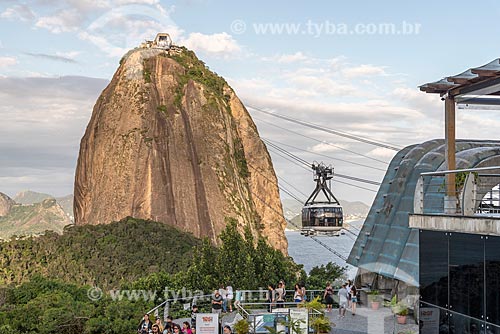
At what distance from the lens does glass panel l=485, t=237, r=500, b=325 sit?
9648 millimetres

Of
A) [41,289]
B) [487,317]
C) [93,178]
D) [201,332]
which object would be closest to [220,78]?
[93,178]

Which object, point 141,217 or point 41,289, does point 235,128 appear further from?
point 41,289

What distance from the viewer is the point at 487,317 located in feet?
32.3

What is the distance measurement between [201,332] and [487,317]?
26.8 feet

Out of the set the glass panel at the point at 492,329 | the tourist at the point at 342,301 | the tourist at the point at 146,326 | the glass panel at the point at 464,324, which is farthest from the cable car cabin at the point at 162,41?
the glass panel at the point at 492,329

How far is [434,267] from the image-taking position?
11.6 m

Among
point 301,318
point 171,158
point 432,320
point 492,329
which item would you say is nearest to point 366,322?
point 301,318

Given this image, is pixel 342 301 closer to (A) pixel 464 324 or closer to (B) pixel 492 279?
(A) pixel 464 324

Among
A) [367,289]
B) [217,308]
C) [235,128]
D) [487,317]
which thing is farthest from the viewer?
[235,128]

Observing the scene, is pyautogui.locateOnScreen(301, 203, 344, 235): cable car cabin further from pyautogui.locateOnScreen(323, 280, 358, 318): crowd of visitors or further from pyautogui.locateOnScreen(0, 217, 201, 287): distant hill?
pyautogui.locateOnScreen(323, 280, 358, 318): crowd of visitors

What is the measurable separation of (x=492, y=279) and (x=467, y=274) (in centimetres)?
70

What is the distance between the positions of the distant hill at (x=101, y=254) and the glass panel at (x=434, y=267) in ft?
165

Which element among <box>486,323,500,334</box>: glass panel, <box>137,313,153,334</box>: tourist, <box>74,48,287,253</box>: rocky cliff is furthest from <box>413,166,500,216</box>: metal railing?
<box>74,48,287,253</box>: rocky cliff

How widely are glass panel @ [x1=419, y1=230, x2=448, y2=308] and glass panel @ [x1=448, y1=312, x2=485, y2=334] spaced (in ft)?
1.16
